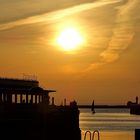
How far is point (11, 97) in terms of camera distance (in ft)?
256

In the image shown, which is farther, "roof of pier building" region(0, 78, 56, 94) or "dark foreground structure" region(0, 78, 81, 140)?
"roof of pier building" region(0, 78, 56, 94)

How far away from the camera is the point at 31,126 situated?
216ft

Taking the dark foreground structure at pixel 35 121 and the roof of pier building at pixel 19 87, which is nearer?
the dark foreground structure at pixel 35 121

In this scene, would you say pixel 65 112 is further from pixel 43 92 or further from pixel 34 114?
pixel 43 92

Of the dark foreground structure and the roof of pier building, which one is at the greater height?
the roof of pier building

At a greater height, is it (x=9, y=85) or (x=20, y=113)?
(x=9, y=85)

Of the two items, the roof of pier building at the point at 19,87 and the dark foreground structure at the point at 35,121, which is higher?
the roof of pier building at the point at 19,87

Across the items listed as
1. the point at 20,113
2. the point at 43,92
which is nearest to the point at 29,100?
the point at 43,92

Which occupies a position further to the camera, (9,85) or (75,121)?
(9,85)

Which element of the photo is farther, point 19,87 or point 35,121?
point 19,87

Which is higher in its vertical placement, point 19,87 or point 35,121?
point 19,87

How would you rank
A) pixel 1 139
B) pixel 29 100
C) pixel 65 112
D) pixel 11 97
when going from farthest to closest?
pixel 29 100 → pixel 11 97 → pixel 65 112 → pixel 1 139

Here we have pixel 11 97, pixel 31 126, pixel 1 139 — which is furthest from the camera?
pixel 11 97

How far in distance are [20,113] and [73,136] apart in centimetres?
933
